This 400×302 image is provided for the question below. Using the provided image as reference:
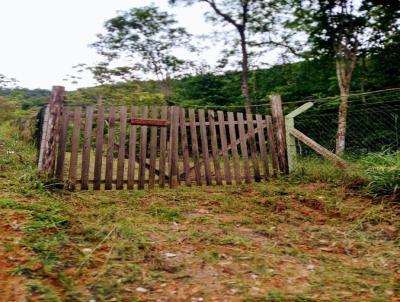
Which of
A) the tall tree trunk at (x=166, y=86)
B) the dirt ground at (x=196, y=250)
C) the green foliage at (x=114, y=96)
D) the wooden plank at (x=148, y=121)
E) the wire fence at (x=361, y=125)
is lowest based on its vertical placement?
the dirt ground at (x=196, y=250)

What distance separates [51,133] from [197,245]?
112 inches

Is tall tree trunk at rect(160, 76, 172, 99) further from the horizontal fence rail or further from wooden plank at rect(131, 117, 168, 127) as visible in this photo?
wooden plank at rect(131, 117, 168, 127)

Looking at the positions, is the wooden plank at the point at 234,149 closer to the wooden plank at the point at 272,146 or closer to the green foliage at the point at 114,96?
the wooden plank at the point at 272,146

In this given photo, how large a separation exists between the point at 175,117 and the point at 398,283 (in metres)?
3.95

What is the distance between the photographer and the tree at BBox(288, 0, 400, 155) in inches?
399

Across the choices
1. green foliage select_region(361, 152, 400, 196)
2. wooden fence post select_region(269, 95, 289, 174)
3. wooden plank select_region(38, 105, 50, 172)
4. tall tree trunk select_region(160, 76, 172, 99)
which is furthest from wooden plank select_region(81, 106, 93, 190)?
tall tree trunk select_region(160, 76, 172, 99)

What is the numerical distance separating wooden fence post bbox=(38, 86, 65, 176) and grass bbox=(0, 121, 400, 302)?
0.23 metres

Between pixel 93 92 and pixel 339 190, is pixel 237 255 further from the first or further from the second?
pixel 93 92

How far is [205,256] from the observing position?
2707 millimetres

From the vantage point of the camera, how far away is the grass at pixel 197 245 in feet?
7.07

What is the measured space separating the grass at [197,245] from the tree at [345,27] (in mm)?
7061

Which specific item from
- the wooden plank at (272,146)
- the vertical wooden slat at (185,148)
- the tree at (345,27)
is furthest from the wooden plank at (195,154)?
the tree at (345,27)

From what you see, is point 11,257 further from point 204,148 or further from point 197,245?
point 204,148

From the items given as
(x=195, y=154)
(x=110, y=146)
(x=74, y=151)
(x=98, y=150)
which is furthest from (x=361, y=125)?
(x=74, y=151)
